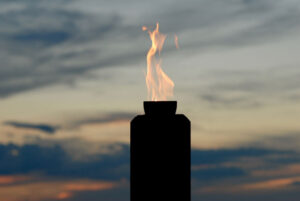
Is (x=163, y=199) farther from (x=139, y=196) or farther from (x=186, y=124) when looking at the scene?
(x=186, y=124)

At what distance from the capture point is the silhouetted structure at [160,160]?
14539mm

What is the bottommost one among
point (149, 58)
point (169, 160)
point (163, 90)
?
point (169, 160)

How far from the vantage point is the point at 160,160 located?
14.6m

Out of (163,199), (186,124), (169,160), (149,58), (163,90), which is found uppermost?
(149,58)

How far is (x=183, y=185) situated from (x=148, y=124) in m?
1.90

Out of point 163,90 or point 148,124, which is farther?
point 163,90

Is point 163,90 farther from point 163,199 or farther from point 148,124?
point 163,199

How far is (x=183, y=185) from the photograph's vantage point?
14594 millimetres

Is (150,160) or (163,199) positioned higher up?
(150,160)

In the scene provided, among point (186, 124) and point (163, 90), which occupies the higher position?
point (163, 90)

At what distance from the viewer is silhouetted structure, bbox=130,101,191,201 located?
14539 mm

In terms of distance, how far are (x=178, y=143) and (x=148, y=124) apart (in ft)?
3.23

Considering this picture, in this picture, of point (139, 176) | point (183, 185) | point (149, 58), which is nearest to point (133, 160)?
point (139, 176)

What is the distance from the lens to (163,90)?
15.9 metres
